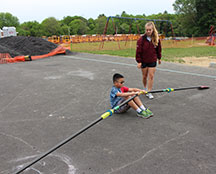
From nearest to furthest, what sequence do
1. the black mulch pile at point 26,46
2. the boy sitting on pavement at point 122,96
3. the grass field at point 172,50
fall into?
the boy sitting on pavement at point 122,96 < the grass field at point 172,50 < the black mulch pile at point 26,46

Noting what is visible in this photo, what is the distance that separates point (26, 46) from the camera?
569 inches

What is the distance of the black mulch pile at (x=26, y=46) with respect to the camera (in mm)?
13828

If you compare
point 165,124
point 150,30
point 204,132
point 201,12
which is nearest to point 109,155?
point 165,124

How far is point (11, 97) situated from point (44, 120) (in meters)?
1.87

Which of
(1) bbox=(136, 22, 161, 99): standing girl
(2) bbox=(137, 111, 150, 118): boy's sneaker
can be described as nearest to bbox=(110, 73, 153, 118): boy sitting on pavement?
(2) bbox=(137, 111, 150, 118): boy's sneaker

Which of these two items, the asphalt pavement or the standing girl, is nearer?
the asphalt pavement

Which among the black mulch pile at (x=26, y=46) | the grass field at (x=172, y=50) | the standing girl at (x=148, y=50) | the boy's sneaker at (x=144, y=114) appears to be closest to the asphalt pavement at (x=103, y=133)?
the boy's sneaker at (x=144, y=114)

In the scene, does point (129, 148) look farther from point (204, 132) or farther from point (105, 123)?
point (204, 132)

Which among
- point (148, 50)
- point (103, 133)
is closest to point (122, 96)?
point (103, 133)

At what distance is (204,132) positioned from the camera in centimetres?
307

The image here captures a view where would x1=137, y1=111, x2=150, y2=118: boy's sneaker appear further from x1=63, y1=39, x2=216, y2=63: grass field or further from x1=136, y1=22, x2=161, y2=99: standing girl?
x1=63, y1=39, x2=216, y2=63: grass field

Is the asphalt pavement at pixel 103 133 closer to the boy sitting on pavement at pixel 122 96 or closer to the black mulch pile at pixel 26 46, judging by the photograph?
the boy sitting on pavement at pixel 122 96

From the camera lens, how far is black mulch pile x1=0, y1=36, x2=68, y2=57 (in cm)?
1383

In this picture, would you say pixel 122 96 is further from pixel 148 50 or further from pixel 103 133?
pixel 148 50
